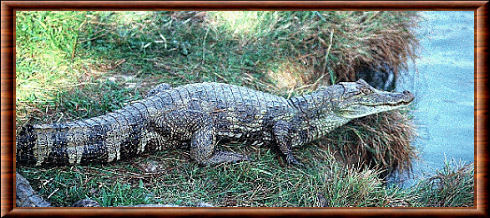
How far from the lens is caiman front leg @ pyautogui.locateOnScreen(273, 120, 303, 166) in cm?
288

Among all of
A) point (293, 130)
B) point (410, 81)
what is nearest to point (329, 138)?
point (293, 130)

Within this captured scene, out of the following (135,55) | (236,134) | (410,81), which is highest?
(135,55)

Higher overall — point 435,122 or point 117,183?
point 435,122

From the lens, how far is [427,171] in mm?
2562

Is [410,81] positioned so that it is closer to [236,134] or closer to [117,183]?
[236,134]

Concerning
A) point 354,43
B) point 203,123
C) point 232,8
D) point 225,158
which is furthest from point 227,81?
point 232,8

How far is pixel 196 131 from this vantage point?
9.26ft

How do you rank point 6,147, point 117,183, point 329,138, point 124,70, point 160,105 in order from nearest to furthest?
1. point 6,147
2. point 117,183
3. point 160,105
4. point 329,138
5. point 124,70

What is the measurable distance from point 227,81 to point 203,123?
607mm

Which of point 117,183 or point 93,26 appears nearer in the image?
point 117,183

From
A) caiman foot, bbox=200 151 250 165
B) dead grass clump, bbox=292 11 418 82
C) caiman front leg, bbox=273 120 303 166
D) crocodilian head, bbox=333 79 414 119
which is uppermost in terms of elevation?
dead grass clump, bbox=292 11 418 82

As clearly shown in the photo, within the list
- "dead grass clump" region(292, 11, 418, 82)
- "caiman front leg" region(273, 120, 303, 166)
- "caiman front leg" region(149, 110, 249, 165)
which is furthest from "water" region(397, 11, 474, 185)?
"caiman front leg" region(149, 110, 249, 165)

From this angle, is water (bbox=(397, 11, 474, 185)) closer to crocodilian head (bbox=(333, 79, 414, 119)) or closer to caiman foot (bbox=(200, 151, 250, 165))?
crocodilian head (bbox=(333, 79, 414, 119))

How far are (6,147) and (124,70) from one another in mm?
1481
